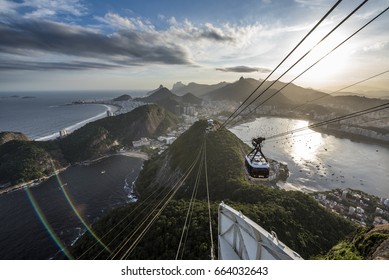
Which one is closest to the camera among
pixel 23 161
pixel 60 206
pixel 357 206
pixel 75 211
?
pixel 75 211

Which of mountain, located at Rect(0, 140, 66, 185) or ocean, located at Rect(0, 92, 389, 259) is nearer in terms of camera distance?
ocean, located at Rect(0, 92, 389, 259)

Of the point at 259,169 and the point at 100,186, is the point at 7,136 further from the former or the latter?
the point at 259,169

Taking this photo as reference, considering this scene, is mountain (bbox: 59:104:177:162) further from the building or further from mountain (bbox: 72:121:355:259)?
mountain (bbox: 72:121:355:259)

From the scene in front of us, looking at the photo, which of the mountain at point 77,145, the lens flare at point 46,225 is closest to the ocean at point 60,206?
the lens flare at point 46,225

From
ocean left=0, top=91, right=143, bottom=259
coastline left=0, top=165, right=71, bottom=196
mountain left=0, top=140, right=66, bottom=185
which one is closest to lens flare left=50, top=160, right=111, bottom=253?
ocean left=0, top=91, right=143, bottom=259

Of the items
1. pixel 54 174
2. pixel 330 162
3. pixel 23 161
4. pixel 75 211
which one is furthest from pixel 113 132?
pixel 330 162
